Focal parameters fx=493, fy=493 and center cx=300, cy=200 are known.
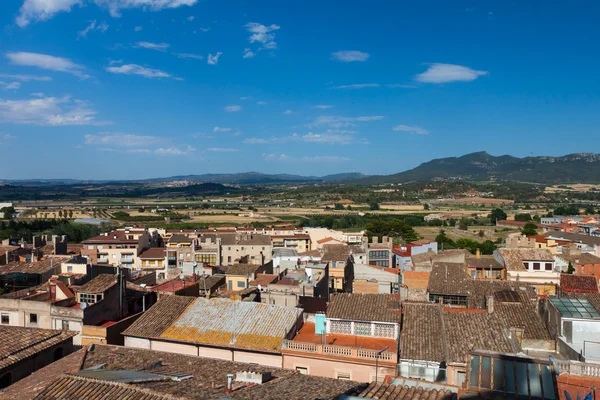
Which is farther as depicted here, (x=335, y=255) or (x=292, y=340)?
(x=335, y=255)

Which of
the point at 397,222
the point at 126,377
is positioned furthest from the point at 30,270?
the point at 397,222

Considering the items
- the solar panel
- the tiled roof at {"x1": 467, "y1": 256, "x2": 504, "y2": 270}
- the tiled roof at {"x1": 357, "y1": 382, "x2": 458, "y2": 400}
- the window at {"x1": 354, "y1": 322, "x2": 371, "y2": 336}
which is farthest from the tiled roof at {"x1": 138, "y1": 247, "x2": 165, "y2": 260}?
the tiled roof at {"x1": 357, "y1": 382, "x2": 458, "y2": 400}

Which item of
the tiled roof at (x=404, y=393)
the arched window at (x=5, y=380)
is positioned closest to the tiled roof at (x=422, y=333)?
the tiled roof at (x=404, y=393)

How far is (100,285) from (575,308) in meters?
20.3

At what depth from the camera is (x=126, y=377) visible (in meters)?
12.1

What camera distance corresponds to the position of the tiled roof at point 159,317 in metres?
20.4

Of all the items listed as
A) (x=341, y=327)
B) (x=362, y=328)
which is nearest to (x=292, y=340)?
(x=341, y=327)

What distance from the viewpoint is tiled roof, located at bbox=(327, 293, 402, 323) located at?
66.5 ft

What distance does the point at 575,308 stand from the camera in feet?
61.7

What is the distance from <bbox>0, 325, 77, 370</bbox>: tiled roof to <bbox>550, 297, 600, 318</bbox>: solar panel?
18.3 meters

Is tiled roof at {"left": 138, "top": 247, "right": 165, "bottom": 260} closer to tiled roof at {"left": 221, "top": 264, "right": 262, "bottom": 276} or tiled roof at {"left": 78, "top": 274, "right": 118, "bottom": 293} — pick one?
tiled roof at {"left": 221, "top": 264, "right": 262, "bottom": 276}

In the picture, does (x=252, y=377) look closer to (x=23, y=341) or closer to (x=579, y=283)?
(x=23, y=341)

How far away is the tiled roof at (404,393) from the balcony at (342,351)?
686cm

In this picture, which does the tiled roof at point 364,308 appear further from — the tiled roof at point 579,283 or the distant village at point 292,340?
the tiled roof at point 579,283
